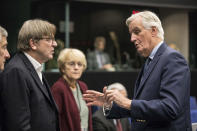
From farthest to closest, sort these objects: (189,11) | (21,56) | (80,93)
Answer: (189,11)
(80,93)
(21,56)

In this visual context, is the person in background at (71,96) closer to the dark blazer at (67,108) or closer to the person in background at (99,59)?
the dark blazer at (67,108)

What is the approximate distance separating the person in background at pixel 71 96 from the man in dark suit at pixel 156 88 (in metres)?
1.44

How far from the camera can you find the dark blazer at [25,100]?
256 centimetres

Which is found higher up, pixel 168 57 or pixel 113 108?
pixel 168 57

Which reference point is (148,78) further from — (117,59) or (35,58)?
(117,59)

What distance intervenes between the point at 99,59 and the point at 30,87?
4.94 meters

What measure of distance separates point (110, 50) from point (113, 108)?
5339 mm

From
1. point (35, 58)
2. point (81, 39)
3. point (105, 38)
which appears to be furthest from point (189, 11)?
point (35, 58)

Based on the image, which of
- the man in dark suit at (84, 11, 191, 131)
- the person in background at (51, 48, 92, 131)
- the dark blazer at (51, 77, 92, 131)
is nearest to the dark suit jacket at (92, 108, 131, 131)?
the person in background at (51, 48, 92, 131)

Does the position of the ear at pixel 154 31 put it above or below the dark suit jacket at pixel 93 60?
above

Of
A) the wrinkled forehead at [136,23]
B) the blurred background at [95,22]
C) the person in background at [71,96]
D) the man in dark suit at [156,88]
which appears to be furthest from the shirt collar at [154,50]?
the blurred background at [95,22]

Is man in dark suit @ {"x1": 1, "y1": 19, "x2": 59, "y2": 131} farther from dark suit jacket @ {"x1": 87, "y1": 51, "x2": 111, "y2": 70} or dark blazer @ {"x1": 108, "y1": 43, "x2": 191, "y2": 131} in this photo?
dark suit jacket @ {"x1": 87, "y1": 51, "x2": 111, "y2": 70}

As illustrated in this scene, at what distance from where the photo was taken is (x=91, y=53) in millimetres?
7625

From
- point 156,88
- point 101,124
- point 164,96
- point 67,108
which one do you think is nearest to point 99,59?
point 101,124
